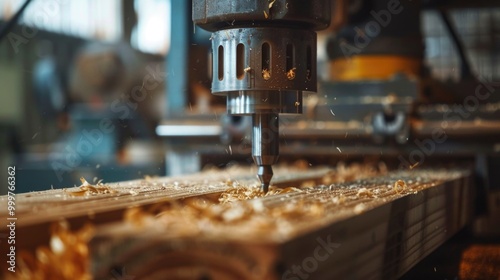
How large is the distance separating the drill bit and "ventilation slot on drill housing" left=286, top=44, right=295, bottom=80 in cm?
11

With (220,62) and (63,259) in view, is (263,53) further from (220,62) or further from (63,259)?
(63,259)

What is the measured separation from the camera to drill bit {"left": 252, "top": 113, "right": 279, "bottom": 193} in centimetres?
Result: 128

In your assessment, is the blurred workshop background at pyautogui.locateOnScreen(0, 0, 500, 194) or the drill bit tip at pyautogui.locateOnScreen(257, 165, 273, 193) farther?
the blurred workshop background at pyautogui.locateOnScreen(0, 0, 500, 194)

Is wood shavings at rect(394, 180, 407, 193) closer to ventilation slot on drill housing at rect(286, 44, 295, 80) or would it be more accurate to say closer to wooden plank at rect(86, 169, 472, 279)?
wooden plank at rect(86, 169, 472, 279)

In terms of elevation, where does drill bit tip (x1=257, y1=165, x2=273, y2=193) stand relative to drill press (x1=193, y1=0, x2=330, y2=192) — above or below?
below

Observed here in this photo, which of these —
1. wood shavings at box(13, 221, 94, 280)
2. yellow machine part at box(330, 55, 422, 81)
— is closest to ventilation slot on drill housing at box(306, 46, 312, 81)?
wood shavings at box(13, 221, 94, 280)

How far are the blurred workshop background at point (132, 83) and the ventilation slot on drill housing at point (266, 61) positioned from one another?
0.49 meters

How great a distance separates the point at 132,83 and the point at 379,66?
3.82m

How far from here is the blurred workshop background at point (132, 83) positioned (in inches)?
95.2

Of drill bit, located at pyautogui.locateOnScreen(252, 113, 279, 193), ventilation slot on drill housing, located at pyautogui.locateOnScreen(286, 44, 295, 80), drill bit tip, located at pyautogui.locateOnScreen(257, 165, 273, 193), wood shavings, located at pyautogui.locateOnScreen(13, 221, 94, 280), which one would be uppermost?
ventilation slot on drill housing, located at pyautogui.locateOnScreen(286, 44, 295, 80)

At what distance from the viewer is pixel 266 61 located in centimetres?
119

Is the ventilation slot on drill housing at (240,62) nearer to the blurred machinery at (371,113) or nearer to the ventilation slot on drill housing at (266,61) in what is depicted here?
the ventilation slot on drill housing at (266,61)

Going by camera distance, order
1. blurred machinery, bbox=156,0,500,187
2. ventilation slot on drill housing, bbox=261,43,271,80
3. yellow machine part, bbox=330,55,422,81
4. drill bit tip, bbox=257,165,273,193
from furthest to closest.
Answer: yellow machine part, bbox=330,55,422,81 < blurred machinery, bbox=156,0,500,187 < drill bit tip, bbox=257,165,273,193 < ventilation slot on drill housing, bbox=261,43,271,80

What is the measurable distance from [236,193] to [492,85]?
140 cm
